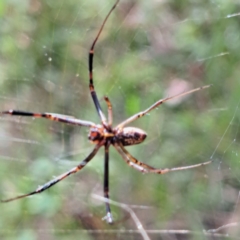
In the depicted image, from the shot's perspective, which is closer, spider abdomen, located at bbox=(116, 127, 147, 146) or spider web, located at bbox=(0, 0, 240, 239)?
spider abdomen, located at bbox=(116, 127, 147, 146)

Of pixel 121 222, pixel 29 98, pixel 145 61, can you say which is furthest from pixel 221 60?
pixel 29 98

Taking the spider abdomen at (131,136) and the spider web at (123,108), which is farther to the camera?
the spider web at (123,108)

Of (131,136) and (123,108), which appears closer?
(131,136)

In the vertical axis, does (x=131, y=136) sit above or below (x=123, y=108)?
below
